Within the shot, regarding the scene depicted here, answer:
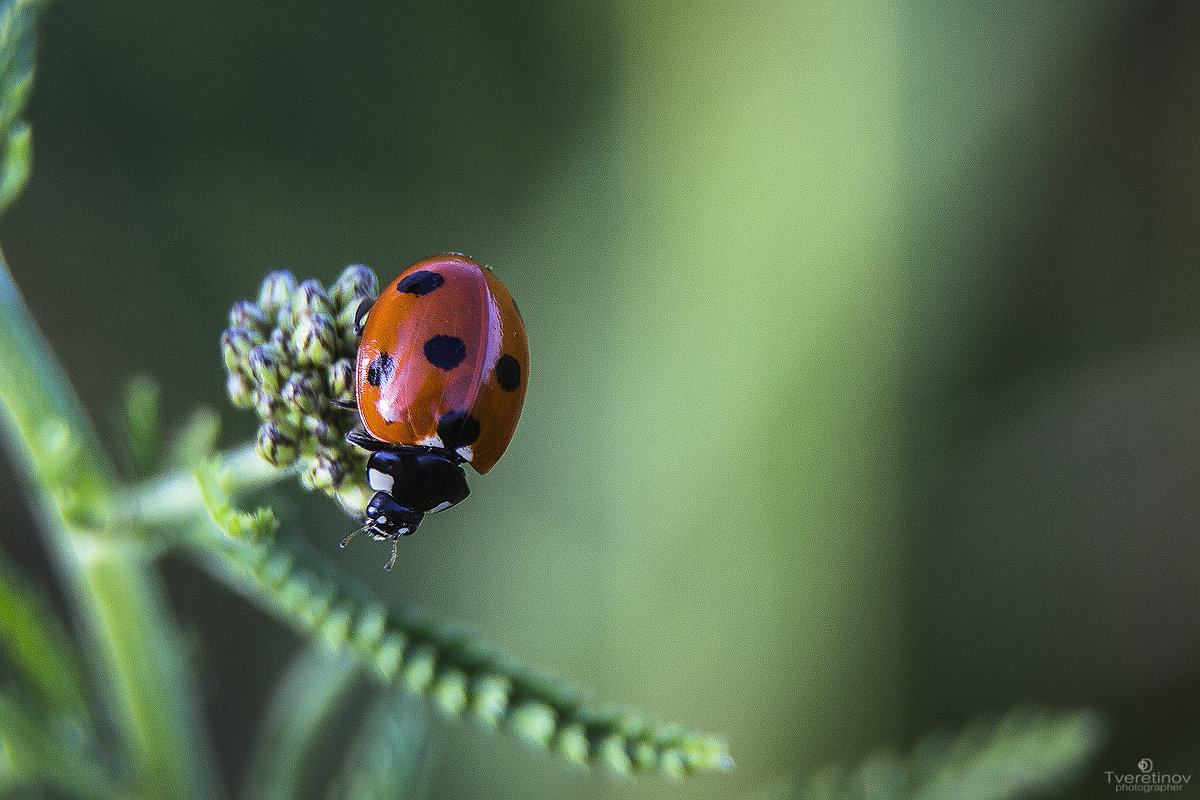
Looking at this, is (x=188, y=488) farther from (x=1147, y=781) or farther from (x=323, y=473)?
(x=1147, y=781)

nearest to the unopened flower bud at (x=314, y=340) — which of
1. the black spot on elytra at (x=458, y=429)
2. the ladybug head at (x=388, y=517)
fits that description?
the black spot on elytra at (x=458, y=429)

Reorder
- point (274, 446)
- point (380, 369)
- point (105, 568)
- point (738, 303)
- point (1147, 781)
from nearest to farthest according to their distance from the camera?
point (274, 446) → point (380, 369) → point (105, 568) → point (1147, 781) → point (738, 303)

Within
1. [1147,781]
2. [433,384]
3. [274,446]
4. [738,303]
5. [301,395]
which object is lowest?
[274,446]

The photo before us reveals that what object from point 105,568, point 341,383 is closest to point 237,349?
point 341,383

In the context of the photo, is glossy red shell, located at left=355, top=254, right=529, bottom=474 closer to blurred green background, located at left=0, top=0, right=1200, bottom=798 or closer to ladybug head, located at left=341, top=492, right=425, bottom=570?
ladybug head, located at left=341, top=492, right=425, bottom=570

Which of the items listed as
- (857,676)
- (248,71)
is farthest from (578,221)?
(857,676)

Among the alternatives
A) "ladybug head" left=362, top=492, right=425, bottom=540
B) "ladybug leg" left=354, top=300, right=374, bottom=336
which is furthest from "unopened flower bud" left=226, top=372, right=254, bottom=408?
"ladybug head" left=362, top=492, right=425, bottom=540

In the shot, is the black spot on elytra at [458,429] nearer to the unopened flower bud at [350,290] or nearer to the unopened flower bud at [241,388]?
the unopened flower bud at [350,290]
